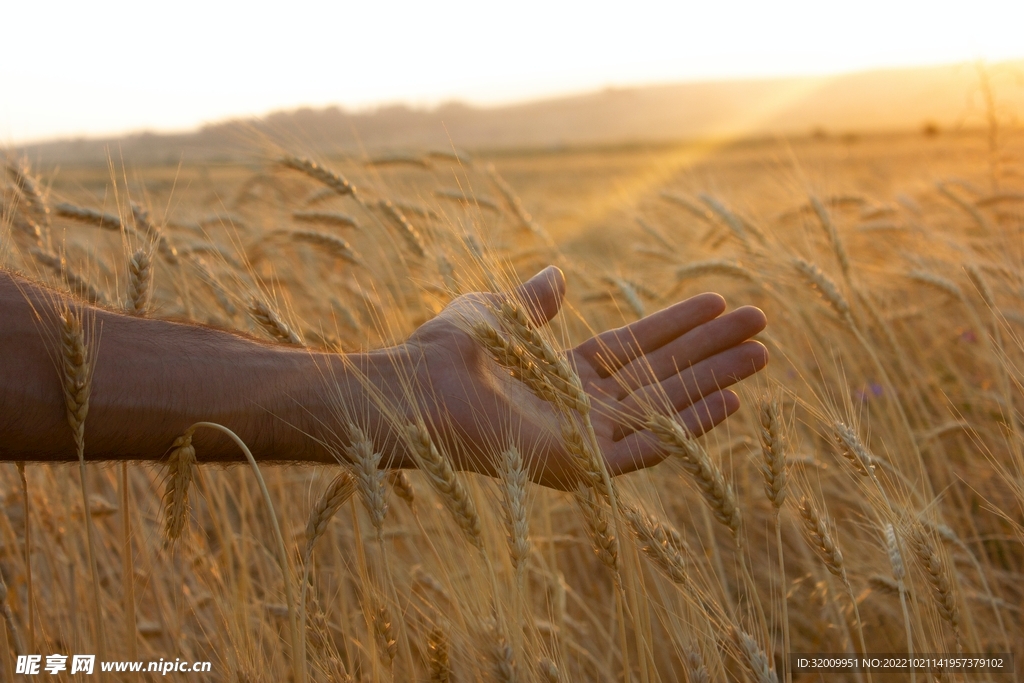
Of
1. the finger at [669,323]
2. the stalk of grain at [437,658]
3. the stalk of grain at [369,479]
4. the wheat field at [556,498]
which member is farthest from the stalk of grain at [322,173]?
the stalk of grain at [437,658]

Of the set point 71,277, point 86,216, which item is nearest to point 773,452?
point 71,277

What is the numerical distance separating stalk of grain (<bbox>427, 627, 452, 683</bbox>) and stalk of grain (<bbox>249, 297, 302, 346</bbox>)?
0.75 meters

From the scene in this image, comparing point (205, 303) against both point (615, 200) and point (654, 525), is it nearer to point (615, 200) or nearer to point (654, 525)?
point (654, 525)

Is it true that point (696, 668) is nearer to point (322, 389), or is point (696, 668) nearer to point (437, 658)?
point (437, 658)

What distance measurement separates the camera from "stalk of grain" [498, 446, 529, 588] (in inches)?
42.6

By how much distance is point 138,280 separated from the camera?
5.00ft

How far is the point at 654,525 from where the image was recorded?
4.00ft

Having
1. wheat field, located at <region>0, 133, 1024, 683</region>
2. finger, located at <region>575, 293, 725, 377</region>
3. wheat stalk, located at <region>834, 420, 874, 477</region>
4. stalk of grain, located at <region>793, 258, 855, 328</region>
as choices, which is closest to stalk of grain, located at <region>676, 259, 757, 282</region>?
wheat field, located at <region>0, 133, 1024, 683</region>

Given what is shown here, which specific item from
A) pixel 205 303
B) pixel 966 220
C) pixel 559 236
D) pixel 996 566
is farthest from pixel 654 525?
pixel 559 236

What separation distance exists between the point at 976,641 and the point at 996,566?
3.21 feet

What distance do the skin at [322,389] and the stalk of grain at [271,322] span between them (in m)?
0.09

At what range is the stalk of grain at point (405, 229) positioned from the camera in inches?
91.8

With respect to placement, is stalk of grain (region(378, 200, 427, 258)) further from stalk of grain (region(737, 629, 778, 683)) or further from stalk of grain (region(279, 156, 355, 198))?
stalk of grain (region(737, 629, 778, 683))

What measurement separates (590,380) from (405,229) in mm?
993
